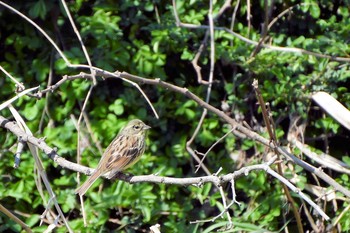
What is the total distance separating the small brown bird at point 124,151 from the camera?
5.37m

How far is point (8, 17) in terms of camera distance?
21.6 ft

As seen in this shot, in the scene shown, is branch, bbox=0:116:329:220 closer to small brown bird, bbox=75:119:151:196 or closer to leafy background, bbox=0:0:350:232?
small brown bird, bbox=75:119:151:196

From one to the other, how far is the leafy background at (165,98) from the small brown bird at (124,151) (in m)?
0.43

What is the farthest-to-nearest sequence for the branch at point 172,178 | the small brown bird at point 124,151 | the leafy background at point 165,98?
the leafy background at point 165,98 → the small brown bird at point 124,151 → the branch at point 172,178

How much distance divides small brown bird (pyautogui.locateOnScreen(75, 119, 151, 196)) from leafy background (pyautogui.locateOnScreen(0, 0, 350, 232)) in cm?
43

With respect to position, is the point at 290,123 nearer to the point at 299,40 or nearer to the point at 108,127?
the point at 299,40

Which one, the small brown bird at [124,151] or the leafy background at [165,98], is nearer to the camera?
the small brown bird at [124,151]

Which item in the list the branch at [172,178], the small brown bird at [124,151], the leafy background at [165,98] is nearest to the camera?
the branch at [172,178]

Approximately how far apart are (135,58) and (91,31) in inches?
16.4

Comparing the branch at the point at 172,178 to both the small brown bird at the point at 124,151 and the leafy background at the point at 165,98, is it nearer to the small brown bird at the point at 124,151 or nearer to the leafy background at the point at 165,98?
the small brown bird at the point at 124,151

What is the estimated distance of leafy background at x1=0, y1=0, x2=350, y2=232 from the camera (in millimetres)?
6117

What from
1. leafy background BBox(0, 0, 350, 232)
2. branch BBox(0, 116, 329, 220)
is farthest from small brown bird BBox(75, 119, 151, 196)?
branch BBox(0, 116, 329, 220)

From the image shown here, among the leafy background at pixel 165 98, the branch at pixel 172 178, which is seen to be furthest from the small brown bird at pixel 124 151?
the branch at pixel 172 178

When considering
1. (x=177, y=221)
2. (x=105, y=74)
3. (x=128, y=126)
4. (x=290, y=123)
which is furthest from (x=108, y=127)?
(x=105, y=74)
